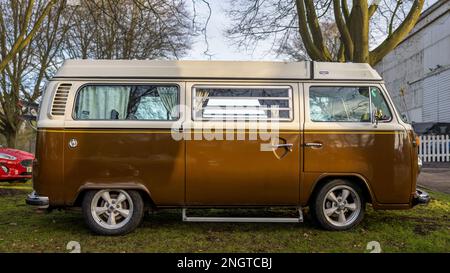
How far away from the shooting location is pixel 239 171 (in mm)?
6094

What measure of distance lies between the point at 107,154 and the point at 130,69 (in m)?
1.25

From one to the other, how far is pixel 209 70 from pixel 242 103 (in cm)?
67

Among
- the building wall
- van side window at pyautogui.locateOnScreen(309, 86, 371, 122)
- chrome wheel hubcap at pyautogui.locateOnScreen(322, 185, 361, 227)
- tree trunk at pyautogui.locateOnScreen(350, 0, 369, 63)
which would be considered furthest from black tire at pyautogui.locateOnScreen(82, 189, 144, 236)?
the building wall

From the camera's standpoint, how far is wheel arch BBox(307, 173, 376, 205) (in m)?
6.14

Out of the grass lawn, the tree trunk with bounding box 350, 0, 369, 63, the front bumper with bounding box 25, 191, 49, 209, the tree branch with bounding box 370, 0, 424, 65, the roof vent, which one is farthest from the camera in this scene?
the tree branch with bounding box 370, 0, 424, 65

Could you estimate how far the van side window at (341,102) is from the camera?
20.6 feet

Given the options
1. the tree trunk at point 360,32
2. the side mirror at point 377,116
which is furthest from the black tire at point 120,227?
the tree trunk at point 360,32

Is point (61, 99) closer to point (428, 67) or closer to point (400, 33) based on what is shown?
point (400, 33)

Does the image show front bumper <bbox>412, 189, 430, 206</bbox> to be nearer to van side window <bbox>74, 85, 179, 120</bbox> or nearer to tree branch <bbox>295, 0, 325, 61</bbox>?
van side window <bbox>74, 85, 179, 120</bbox>

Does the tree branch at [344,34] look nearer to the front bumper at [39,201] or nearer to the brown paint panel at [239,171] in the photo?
the brown paint panel at [239,171]

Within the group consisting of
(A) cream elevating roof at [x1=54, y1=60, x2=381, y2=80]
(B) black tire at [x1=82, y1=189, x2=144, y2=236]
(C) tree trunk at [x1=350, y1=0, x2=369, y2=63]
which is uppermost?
(C) tree trunk at [x1=350, y1=0, x2=369, y2=63]

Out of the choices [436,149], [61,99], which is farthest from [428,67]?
[61,99]

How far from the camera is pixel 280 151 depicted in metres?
6.13
